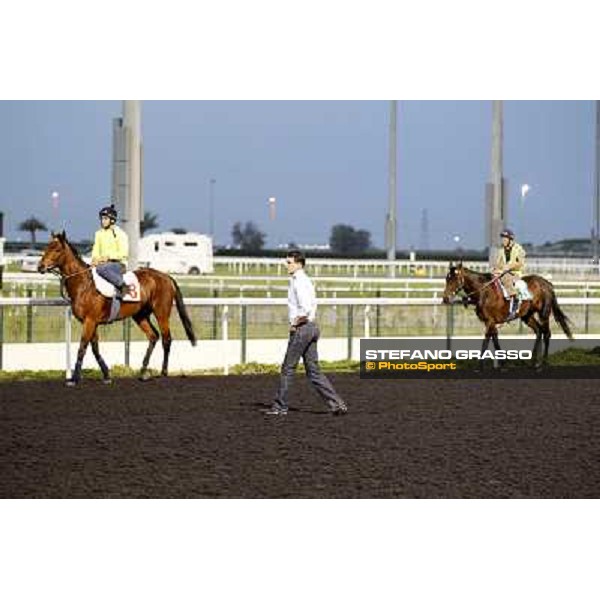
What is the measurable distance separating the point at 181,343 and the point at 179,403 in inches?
279

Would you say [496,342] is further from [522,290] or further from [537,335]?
[537,335]

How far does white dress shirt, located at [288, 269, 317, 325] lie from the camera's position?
1159cm

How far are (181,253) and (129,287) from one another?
37.0 metres

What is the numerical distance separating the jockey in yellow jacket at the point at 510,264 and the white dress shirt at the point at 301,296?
20.1ft

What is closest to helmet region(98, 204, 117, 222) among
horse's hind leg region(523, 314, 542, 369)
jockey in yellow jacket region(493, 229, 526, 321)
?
jockey in yellow jacket region(493, 229, 526, 321)

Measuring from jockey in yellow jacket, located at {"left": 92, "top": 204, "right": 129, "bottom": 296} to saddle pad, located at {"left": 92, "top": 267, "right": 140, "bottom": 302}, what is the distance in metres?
0.07

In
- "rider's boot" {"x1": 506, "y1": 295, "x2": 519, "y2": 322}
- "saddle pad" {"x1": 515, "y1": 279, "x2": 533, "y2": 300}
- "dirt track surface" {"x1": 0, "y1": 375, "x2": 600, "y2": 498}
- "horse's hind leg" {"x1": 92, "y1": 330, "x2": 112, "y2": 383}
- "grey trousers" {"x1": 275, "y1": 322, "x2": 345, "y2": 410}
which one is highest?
"saddle pad" {"x1": 515, "y1": 279, "x2": 533, "y2": 300}

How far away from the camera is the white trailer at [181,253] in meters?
52.2

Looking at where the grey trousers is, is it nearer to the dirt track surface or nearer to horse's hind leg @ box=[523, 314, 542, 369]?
the dirt track surface

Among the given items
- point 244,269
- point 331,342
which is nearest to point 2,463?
point 331,342

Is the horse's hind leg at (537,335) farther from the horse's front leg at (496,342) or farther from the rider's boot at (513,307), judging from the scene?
the rider's boot at (513,307)

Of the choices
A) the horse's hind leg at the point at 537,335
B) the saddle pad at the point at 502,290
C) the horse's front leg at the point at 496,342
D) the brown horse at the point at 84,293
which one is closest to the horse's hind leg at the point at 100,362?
the brown horse at the point at 84,293

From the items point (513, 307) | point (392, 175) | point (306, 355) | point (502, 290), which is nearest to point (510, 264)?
point (502, 290)

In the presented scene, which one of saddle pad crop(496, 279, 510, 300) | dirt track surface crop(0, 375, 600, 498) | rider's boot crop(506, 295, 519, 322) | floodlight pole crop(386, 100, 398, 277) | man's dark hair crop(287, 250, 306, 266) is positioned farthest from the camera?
floodlight pole crop(386, 100, 398, 277)
